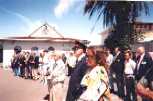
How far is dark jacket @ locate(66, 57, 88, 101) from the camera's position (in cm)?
354

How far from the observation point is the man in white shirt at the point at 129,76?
11.8ft

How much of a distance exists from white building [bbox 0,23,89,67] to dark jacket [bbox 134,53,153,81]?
0.50 m

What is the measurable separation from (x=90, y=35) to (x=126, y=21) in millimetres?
269

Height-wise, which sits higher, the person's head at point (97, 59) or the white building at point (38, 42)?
the white building at point (38, 42)

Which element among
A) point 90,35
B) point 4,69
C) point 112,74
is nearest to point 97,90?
point 112,74

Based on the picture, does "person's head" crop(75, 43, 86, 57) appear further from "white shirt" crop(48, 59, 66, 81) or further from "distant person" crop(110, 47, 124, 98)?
"distant person" crop(110, 47, 124, 98)

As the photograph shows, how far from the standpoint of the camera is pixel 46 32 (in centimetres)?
350

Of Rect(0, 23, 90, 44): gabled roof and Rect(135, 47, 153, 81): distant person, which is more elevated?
Rect(0, 23, 90, 44): gabled roof

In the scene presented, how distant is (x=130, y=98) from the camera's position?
3.62 metres

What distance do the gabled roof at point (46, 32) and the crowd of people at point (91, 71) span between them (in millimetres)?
111

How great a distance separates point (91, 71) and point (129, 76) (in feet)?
0.89

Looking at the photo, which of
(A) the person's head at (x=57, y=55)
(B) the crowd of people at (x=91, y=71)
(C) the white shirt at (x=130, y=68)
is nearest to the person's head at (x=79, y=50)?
(B) the crowd of people at (x=91, y=71)

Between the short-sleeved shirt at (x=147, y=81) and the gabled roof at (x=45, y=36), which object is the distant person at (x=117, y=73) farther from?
the gabled roof at (x=45, y=36)

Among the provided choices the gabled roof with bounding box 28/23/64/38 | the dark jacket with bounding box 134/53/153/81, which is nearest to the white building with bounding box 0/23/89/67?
the gabled roof with bounding box 28/23/64/38
